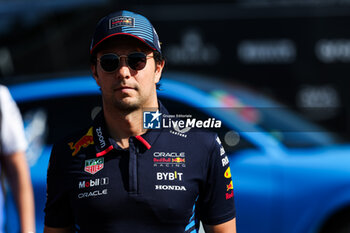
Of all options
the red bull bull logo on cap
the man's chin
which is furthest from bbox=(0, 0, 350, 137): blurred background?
the man's chin

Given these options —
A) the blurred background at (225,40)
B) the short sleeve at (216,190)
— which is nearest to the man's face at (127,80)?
the short sleeve at (216,190)

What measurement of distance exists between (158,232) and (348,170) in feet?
10.3

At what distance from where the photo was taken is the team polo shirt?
144cm

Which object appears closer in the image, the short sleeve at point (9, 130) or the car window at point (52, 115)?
the short sleeve at point (9, 130)

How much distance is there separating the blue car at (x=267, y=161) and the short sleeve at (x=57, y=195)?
213 centimetres

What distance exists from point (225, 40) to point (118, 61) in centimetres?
440

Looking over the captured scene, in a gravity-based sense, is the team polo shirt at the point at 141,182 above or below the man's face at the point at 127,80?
below

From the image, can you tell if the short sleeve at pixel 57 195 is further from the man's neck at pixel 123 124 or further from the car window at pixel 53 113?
the car window at pixel 53 113

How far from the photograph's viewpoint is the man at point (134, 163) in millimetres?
1435

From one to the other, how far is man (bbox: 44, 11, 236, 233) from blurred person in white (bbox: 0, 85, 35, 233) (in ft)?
3.19

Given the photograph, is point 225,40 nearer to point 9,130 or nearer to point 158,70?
point 9,130

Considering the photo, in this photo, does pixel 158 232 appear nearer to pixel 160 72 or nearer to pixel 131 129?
pixel 131 129

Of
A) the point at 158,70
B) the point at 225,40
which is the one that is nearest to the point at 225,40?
the point at 225,40

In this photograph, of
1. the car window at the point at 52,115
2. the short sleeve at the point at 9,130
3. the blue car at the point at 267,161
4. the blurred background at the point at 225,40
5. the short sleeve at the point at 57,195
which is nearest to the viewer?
the short sleeve at the point at 57,195
